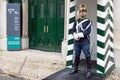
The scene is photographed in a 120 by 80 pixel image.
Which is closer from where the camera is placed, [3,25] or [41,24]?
[41,24]

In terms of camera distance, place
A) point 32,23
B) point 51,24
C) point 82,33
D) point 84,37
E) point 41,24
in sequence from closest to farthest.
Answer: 1. point 82,33
2. point 84,37
3. point 51,24
4. point 41,24
5. point 32,23

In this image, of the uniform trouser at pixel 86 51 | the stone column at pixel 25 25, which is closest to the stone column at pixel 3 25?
the stone column at pixel 25 25

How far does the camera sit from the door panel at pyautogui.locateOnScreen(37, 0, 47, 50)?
1411 cm

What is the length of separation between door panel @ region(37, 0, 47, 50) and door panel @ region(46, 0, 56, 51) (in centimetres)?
21

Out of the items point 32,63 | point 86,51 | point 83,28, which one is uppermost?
point 83,28

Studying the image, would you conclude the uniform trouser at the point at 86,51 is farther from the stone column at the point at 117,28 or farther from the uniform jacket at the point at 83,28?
the stone column at the point at 117,28

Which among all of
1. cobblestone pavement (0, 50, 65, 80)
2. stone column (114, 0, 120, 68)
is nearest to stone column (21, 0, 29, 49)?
cobblestone pavement (0, 50, 65, 80)

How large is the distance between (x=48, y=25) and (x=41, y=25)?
0.41 meters

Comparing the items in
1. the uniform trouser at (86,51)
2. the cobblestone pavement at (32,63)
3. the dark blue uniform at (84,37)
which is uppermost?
the dark blue uniform at (84,37)

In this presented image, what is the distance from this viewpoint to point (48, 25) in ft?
45.8

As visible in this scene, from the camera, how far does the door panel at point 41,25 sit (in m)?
14.1

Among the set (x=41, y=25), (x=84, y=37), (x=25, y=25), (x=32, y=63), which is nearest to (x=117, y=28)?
(x=84, y=37)

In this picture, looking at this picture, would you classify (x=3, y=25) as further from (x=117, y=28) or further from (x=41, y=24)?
(x=117, y=28)

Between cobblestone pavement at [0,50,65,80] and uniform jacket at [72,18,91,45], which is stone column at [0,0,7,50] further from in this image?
uniform jacket at [72,18,91,45]
